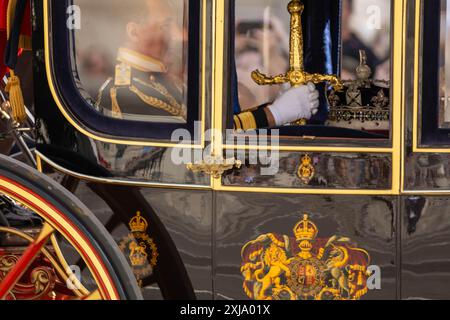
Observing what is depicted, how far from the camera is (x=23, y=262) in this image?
8.38 feet

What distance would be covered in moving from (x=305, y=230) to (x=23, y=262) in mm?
847

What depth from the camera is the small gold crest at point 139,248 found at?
255 cm

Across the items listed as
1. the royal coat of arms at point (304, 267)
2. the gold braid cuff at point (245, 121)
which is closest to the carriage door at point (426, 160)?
the royal coat of arms at point (304, 267)

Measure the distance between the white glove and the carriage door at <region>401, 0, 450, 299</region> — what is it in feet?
1.34

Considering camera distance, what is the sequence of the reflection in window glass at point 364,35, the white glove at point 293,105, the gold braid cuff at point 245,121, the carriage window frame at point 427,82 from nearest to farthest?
the carriage window frame at point 427,82
the gold braid cuff at point 245,121
the white glove at point 293,105
the reflection in window glass at point 364,35

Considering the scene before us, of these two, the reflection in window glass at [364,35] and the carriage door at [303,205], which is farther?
the reflection in window glass at [364,35]

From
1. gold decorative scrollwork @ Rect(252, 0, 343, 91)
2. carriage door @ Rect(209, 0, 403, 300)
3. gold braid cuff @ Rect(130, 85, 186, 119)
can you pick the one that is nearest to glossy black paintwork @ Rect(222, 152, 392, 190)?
carriage door @ Rect(209, 0, 403, 300)

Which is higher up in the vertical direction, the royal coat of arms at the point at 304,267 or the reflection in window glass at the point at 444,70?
the reflection in window glass at the point at 444,70

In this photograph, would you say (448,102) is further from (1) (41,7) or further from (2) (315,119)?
(1) (41,7)

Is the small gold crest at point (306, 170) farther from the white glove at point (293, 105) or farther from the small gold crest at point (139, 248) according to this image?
the small gold crest at point (139, 248)

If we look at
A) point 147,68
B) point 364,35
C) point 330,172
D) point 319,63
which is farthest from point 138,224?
point 364,35

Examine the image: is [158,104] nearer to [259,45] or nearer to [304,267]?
[259,45]

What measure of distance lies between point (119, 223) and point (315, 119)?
0.74 m

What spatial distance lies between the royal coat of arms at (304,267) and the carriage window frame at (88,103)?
1.22ft
